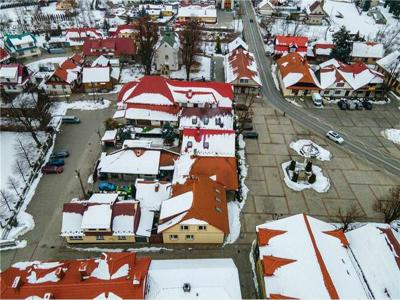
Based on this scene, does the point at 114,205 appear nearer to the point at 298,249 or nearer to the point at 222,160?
the point at 222,160

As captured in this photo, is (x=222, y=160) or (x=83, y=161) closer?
(x=222, y=160)

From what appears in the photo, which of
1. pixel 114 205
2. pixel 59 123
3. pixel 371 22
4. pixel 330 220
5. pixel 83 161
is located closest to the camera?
pixel 114 205

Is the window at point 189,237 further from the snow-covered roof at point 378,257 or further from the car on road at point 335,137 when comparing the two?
the car on road at point 335,137

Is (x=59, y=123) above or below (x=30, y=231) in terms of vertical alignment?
above

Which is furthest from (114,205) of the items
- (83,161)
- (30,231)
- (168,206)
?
(83,161)

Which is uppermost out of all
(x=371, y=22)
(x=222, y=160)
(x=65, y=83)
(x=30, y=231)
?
(x=371, y=22)

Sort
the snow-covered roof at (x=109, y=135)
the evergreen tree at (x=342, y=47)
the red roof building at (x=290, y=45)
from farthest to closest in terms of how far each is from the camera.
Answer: the red roof building at (x=290, y=45)
the evergreen tree at (x=342, y=47)
the snow-covered roof at (x=109, y=135)

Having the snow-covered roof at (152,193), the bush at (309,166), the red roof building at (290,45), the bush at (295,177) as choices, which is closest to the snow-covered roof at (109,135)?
the snow-covered roof at (152,193)
